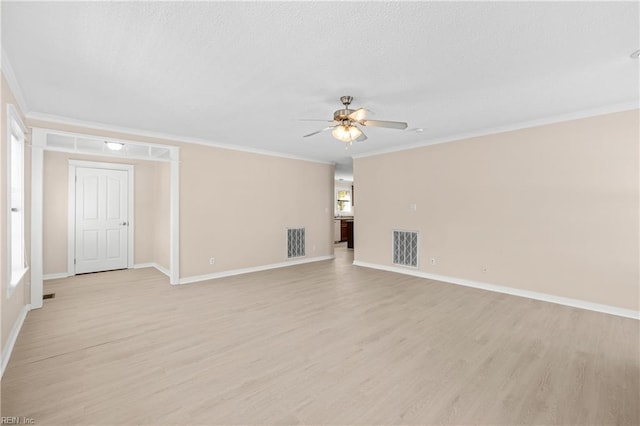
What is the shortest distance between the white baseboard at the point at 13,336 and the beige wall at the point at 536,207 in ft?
17.4

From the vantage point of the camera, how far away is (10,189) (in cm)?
265

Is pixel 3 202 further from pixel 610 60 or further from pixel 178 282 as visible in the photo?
pixel 610 60

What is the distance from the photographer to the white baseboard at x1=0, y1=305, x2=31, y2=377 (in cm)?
236

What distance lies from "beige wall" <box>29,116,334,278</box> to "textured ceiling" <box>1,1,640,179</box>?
1423 mm

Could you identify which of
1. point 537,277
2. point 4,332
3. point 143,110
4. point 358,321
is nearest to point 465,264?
point 537,277

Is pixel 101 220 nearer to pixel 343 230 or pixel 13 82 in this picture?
pixel 13 82

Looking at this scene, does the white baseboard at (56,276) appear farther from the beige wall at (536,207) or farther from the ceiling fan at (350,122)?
the beige wall at (536,207)

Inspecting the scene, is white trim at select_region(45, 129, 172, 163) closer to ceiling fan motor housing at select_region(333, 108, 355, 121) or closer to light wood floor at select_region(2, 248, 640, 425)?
light wood floor at select_region(2, 248, 640, 425)

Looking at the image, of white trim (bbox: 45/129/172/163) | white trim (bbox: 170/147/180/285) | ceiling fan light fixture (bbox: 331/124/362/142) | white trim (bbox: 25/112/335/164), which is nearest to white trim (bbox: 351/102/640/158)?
ceiling fan light fixture (bbox: 331/124/362/142)

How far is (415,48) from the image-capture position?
7.09ft

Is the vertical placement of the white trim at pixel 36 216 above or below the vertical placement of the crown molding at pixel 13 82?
below

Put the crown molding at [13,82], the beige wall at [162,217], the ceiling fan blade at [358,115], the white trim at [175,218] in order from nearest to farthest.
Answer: the crown molding at [13,82] → the ceiling fan blade at [358,115] → the white trim at [175,218] → the beige wall at [162,217]

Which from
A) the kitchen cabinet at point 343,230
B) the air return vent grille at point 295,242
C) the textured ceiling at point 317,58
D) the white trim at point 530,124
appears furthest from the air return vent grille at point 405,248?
the kitchen cabinet at point 343,230

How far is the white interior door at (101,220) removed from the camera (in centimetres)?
543
